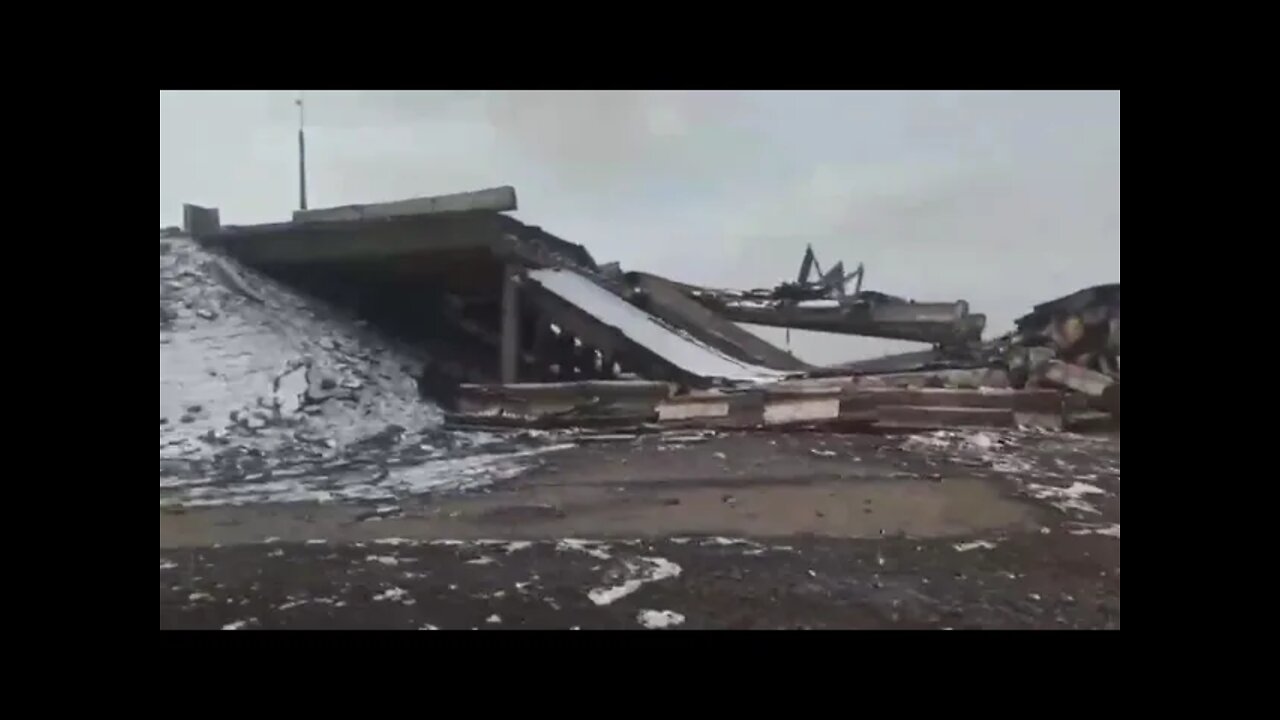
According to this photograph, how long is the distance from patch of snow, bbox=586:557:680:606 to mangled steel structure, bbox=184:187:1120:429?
42cm

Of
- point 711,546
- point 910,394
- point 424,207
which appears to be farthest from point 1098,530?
point 424,207

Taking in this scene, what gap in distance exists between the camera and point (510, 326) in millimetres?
2193

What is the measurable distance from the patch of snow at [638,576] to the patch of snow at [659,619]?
2.6 inches

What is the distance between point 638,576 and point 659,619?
0.12 metres

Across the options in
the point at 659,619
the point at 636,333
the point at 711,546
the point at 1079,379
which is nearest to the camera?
the point at 659,619

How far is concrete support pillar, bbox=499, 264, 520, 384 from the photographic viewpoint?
2.15 m

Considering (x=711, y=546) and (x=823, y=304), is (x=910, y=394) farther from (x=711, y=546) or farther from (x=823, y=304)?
(x=711, y=546)

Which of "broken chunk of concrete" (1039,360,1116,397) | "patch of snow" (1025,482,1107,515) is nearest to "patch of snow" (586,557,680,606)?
"patch of snow" (1025,482,1107,515)

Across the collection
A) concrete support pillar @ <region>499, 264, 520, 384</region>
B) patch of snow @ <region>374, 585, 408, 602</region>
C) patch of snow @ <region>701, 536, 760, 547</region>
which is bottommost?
patch of snow @ <region>374, 585, 408, 602</region>

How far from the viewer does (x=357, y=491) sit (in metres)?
2.01

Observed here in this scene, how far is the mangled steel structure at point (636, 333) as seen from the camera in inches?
79.1

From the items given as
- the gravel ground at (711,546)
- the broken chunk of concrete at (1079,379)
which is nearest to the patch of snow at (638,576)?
the gravel ground at (711,546)

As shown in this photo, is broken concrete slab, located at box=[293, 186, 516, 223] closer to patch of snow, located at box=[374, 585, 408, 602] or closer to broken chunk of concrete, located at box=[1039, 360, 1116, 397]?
patch of snow, located at box=[374, 585, 408, 602]
